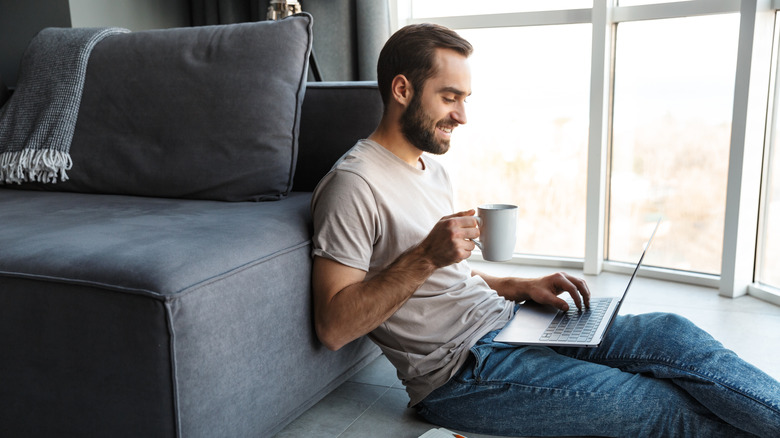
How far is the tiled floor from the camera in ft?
4.86

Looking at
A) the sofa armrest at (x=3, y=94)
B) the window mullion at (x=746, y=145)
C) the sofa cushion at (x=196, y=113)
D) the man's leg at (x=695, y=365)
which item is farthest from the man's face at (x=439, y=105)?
the sofa armrest at (x=3, y=94)

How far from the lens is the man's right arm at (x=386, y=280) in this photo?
4.03 feet

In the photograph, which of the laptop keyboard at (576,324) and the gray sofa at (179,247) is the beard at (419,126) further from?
the laptop keyboard at (576,324)

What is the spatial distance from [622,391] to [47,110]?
1714 mm

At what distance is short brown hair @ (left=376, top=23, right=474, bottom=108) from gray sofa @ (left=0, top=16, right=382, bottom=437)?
1.12 ft

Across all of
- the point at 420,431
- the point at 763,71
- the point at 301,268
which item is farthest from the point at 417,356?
the point at 763,71

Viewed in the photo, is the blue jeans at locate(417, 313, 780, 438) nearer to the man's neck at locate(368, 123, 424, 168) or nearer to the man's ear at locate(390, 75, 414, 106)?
the man's neck at locate(368, 123, 424, 168)

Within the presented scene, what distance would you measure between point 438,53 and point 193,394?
838mm

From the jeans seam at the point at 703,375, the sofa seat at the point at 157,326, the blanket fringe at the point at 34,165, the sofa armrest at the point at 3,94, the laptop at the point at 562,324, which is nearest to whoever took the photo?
the sofa seat at the point at 157,326

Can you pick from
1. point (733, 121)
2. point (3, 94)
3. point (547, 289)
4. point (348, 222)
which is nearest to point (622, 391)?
point (547, 289)

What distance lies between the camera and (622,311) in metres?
2.21

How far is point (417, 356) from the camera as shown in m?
1.39

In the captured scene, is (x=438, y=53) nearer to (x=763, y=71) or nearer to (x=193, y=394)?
(x=193, y=394)

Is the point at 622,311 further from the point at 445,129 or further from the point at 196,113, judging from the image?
the point at 196,113
